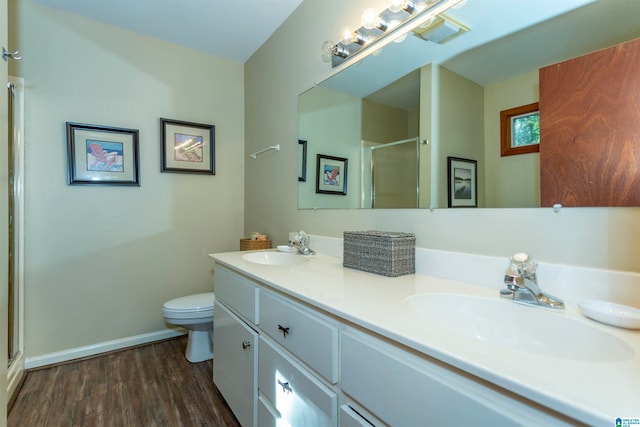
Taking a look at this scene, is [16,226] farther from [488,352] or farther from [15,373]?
[488,352]

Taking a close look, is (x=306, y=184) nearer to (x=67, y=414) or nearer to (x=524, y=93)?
(x=524, y=93)

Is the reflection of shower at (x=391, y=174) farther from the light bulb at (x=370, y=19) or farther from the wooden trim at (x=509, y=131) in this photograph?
the light bulb at (x=370, y=19)

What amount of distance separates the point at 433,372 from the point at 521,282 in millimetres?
406

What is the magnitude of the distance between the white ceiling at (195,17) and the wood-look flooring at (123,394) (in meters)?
2.36

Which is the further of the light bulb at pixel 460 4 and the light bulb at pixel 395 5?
the light bulb at pixel 395 5

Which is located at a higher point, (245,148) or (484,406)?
(245,148)

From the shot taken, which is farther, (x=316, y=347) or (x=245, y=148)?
(x=245, y=148)

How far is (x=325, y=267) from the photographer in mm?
1314

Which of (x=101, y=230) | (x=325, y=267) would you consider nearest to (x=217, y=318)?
(x=325, y=267)

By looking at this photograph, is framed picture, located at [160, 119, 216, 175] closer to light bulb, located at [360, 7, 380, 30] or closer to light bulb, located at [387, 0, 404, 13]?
light bulb, located at [360, 7, 380, 30]

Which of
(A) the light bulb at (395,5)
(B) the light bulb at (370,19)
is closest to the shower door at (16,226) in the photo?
(B) the light bulb at (370,19)

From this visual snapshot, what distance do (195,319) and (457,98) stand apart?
74.4 inches

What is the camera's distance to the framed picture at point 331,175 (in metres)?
1.62

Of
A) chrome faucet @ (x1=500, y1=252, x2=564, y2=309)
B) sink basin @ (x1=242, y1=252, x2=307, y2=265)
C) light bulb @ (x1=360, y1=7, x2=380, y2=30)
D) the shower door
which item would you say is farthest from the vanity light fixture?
the shower door
